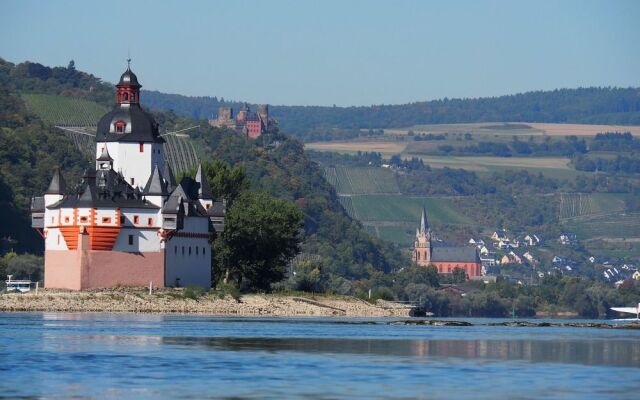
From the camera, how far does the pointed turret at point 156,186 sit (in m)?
122

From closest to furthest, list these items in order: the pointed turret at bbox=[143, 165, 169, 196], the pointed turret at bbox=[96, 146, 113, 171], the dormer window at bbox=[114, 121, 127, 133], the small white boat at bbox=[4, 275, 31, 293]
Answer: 1. the pointed turret at bbox=[143, 165, 169, 196]
2. the pointed turret at bbox=[96, 146, 113, 171]
3. the dormer window at bbox=[114, 121, 127, 133]
4. the small white boat at bbox=[4, 275, 31, 293]

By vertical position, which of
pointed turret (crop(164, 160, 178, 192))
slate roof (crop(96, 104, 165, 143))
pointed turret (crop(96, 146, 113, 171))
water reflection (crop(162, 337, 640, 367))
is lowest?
water reflection (crop(162, 337, 640, 367))

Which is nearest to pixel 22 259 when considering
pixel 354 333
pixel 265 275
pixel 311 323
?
pixel 265 275

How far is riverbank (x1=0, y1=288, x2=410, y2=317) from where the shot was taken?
115 meters

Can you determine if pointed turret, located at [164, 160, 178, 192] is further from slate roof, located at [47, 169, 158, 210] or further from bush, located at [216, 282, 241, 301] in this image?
bush, located at [216, 282, 241, 301]

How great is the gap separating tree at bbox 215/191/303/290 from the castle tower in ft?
23.8

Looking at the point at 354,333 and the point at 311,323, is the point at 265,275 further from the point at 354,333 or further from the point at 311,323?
the point at 354,333

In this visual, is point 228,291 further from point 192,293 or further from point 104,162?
point 104,162

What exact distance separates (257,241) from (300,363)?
6876 centimetres

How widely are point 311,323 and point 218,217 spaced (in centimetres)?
2223

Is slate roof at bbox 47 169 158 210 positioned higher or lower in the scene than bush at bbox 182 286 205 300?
higher

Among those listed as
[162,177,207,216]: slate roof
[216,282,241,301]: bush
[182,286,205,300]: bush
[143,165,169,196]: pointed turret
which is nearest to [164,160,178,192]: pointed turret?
[162,177,207,216]: slate roof

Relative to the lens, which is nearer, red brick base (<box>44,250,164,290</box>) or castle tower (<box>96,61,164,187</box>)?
red brick base (<box>44,250,164,290</box>)

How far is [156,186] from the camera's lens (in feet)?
400
